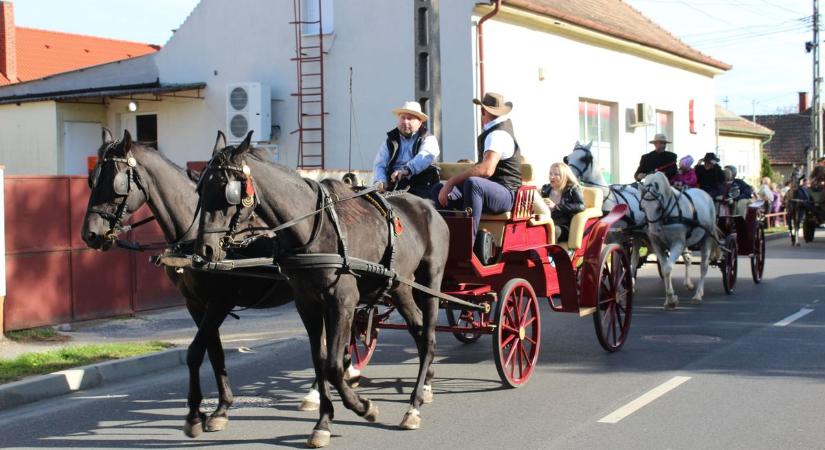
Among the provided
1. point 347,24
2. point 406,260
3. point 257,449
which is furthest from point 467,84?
point 257,449

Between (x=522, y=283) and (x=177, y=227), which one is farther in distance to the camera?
(x=522, y=283)

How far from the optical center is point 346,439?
6.58m

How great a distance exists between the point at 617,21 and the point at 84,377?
20585mm

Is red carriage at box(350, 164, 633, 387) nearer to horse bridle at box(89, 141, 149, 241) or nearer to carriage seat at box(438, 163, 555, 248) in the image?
carriage seat at box(438, 163, 555, 248)

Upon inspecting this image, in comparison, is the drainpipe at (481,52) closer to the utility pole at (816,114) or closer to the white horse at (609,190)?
the white horse at (609,190)

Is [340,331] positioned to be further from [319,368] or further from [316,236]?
[316,236]

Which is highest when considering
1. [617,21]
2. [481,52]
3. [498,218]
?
[617,21]

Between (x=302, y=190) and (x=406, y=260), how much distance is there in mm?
1116

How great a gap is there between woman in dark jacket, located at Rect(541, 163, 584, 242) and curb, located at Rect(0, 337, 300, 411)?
3699mm

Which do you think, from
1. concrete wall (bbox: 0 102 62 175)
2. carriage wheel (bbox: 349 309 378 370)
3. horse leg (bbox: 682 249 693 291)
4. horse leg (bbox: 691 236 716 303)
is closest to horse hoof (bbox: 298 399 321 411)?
carriage wheel (bbox: 349 309 378 370)

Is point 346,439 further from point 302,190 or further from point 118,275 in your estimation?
point 118,275

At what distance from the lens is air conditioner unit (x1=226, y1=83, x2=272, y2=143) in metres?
21.0

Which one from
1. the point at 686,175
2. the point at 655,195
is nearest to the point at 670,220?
the point at 655,195

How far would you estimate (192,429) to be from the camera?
6.67 metres
